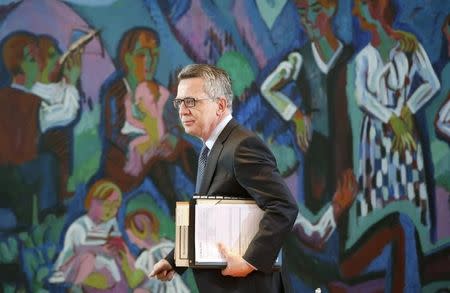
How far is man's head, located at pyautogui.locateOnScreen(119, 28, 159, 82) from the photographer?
6168mm

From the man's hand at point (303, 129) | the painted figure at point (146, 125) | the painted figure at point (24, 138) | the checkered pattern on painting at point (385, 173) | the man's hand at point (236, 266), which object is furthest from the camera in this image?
the checkered pattern on painting at point (385, 173)

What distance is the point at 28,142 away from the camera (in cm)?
596

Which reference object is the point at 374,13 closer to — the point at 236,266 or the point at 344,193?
the point at 344,193

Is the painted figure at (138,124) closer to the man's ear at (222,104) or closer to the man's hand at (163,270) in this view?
the man's hand at (163,270)

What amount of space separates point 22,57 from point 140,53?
0.91 meters

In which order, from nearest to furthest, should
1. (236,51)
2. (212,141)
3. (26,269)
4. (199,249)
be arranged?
(199,249) → (212,141) → (26,269) → (236,51)

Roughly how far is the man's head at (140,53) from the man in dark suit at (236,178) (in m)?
2.59

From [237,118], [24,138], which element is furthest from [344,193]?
[24,138]

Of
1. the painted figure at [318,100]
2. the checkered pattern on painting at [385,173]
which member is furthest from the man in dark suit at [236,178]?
the checkered pattern on painting at [385,173]

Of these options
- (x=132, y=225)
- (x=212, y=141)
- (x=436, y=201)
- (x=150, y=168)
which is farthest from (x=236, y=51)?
(x=212, y=141)

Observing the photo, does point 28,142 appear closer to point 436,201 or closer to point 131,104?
point 131,104

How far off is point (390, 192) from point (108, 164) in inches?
92.3

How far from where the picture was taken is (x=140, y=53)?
6.20m

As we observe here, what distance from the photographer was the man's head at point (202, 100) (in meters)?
3.59
